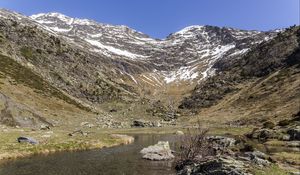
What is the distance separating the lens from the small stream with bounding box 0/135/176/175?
53938 millimetres

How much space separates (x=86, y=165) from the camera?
196 ft

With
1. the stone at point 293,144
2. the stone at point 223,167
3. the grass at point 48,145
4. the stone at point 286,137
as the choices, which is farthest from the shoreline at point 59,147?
the stone at point 293,144

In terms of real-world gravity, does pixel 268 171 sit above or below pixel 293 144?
below

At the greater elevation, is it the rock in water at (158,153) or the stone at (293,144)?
the stone at (293,144)

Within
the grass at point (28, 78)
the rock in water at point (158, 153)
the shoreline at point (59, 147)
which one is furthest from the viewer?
the grass at point (28, 78)

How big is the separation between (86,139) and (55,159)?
24.8 meters

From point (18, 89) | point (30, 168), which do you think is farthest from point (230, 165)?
point (18, 89)

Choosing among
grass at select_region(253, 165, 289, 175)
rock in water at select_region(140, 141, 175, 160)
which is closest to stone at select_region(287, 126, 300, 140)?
rock in water at select_region(140, 141, 175, 160)

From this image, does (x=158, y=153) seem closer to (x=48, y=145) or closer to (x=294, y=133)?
Result: (x=48, y=145)

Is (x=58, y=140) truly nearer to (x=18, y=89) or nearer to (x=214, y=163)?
(x=214, y=163)

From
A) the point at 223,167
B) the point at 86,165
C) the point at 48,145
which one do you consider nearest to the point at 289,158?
the point at 223,167

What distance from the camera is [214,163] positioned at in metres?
39.4

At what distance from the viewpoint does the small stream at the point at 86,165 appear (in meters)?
53.9

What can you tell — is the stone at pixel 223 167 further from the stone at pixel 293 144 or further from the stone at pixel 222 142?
the stone at pixel 293 144
